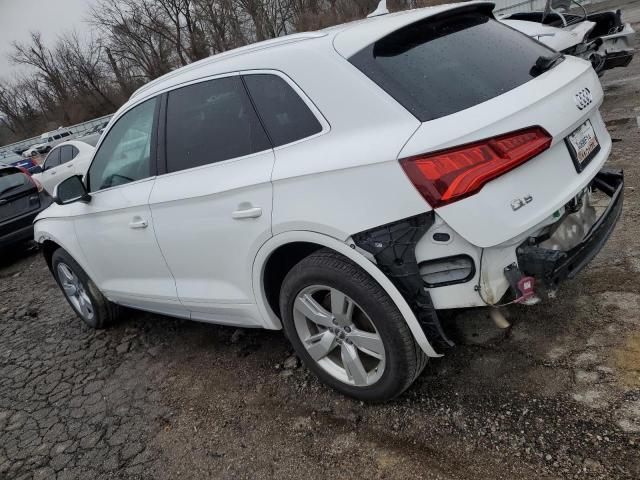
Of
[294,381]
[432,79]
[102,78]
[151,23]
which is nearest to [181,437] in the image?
[294,381]

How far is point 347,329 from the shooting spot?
2.45 metres

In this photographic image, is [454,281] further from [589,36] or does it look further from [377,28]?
[589,36]

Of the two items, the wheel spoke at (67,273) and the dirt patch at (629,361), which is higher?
the wheel spoke at (67,273)

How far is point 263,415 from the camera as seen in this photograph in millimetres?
2746

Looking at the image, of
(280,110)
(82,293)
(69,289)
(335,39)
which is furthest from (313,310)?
(69,289)

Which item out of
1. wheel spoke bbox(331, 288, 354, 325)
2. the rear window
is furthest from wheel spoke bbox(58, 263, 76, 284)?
the rear window

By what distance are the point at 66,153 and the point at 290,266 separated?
436 inches

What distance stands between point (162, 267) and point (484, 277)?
2063 millimetres

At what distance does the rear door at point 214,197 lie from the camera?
8.14 ft

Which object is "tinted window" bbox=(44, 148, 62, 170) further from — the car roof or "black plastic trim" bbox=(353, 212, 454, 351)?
"black plastic trim" bbox=(353, 212, 454, 351)

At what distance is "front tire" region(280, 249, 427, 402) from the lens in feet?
7.27

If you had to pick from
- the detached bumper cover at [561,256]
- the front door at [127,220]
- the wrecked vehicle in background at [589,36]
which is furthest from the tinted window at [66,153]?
the detached bumper cover at [561,256]

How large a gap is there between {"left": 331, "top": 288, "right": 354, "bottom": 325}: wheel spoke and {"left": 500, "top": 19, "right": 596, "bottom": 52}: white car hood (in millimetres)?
4609

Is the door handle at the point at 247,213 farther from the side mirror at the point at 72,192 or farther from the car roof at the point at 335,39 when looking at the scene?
the side mirror at the point at 72,192
